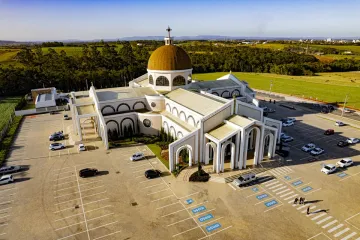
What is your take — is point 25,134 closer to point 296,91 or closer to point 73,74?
point 73,74

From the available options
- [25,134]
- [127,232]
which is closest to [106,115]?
[25,134]

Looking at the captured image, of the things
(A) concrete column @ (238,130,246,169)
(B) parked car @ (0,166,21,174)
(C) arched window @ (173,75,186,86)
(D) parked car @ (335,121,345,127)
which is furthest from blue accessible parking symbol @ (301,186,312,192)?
(B) parked car @ (0,166,21,174)

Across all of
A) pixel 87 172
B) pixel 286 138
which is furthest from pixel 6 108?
pixel 286 138

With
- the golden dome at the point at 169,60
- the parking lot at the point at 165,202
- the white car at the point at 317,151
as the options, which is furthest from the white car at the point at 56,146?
the white car at the point at 317,151

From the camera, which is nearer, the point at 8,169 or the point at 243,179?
the point at 243,179

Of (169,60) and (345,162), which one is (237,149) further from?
(169,60)

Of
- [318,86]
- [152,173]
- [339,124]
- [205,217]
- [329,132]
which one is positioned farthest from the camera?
[318,86]

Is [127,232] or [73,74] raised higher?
[73,74]
